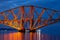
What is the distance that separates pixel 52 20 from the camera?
11362 centimetres

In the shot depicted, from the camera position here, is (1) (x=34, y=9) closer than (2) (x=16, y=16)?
Yes

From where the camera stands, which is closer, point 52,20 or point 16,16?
point 52,20

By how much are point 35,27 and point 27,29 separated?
7022mm

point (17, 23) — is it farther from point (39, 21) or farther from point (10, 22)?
point (39, 21)

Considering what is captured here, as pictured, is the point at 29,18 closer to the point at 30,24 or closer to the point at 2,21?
the point at 30,24

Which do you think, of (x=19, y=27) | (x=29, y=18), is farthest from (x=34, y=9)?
(x=19, y=27)

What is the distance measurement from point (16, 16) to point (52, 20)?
58.7ft

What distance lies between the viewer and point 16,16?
12250 centimetres

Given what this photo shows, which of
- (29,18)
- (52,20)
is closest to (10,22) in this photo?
(29,18)

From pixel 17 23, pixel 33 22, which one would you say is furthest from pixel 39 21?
pixel 17 23

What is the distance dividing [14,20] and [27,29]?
8.26 metres

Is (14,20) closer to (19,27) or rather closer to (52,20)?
(19,27)

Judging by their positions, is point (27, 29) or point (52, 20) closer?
point (52, 20)

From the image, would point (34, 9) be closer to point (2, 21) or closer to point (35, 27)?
point (35, 27)
